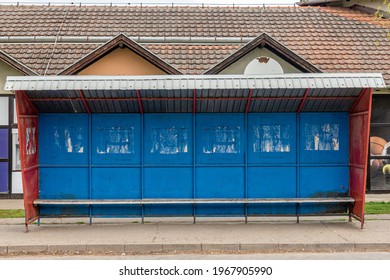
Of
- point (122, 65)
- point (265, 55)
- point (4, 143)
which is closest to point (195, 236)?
point (122, 65)

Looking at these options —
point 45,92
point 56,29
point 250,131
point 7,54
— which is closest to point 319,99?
point 250,131

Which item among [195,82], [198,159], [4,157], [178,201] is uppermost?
[195,82]

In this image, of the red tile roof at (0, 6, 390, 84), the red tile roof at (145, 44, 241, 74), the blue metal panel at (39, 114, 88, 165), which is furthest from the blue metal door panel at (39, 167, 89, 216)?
the red tile roof at (145, 44, 241, 74)

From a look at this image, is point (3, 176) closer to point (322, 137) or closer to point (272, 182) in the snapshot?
point (272, 182)

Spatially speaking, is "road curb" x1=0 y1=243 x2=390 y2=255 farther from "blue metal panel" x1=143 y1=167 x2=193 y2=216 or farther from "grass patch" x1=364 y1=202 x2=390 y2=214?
"grass patch" x1=364 y1=202 x2=390 y2=214

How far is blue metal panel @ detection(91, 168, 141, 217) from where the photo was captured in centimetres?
1252

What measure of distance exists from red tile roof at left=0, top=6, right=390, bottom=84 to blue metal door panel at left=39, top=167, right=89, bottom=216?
20.4 ft

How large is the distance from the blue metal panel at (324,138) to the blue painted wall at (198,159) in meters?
0.02

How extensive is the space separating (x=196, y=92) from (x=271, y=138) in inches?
79.9

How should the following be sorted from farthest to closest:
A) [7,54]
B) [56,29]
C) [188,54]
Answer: [56,29], [188,54], [7,54]

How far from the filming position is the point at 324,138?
1261cm

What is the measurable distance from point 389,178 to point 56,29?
12.4m

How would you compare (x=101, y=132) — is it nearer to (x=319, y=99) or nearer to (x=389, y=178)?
(x=319, y=99)

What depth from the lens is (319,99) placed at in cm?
1220
